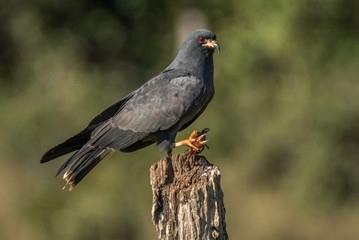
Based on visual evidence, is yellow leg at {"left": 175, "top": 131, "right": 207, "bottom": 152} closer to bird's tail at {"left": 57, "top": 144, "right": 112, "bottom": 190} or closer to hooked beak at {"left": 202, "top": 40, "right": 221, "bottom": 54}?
bird's tail at {"left": 57, "top": 144, "right": 112, "bottom": 190}

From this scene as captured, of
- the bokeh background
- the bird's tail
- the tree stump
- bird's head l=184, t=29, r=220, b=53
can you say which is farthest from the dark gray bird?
the bokeh background

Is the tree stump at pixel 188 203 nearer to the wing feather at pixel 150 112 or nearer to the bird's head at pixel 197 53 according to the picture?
the wing feather at pixel 150 112

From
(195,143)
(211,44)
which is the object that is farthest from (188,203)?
(211,44)

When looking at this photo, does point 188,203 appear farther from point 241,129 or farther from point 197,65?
point 241,129

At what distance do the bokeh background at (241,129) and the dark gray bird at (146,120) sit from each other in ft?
11.6

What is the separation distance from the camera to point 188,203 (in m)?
4.66

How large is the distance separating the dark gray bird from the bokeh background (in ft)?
11.6

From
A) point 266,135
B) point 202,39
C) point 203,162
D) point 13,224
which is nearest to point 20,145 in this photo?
point 13,224

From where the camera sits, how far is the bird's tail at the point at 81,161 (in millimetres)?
6016

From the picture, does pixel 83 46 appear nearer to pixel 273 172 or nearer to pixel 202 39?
pixel 273 172

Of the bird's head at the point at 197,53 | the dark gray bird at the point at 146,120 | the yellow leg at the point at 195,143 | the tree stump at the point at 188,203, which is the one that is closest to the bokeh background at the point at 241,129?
the dark gray bird at the point at 146,120

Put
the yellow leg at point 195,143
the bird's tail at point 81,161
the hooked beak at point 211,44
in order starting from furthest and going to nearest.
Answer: the hooked beak at point 211,44 → the bird's tail at point 81,161 → the yellow leg at point 195,143

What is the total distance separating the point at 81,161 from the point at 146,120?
2.45 ft

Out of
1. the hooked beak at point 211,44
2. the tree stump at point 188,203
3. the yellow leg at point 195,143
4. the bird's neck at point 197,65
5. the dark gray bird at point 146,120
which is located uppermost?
the hooked beak at point 211,44
